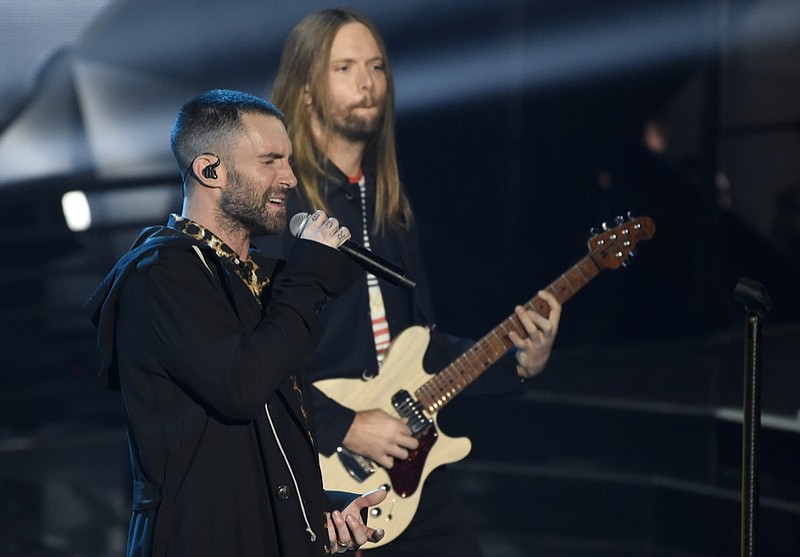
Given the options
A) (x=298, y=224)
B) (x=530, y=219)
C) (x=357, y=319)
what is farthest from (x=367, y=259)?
(x=530, y=219)

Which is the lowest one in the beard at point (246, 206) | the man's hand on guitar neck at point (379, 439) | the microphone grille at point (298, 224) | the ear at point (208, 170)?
the man's hand on guitar neck at point (379, 439)

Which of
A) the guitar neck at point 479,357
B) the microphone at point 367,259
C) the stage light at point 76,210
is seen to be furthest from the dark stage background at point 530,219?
the microphone at point 367,259

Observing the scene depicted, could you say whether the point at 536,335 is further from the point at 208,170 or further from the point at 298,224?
the point at 208,170

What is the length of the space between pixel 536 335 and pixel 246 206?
100 cm

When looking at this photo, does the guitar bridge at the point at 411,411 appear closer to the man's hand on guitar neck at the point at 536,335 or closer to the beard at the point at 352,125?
the man's hand on guitar neck at the point at 536,335

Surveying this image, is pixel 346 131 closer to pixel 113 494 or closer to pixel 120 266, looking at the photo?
pixel 120 266

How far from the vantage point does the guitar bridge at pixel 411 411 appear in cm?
272

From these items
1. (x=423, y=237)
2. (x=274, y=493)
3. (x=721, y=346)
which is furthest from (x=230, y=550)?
(x=721, y=346)

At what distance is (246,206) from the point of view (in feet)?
6.42

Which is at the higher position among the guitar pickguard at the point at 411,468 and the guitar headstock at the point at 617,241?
the guitar headstock at the point at 617,241

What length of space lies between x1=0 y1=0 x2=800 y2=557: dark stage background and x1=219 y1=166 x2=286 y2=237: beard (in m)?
2.31

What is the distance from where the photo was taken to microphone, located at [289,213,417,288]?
1994 millimetres

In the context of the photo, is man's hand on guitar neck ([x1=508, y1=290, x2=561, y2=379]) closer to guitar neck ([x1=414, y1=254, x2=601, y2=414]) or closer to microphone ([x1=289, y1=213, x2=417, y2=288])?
guitar neck ([x1=414, y1=254, x2=601, y2=414])

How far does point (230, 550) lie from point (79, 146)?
110 inches
